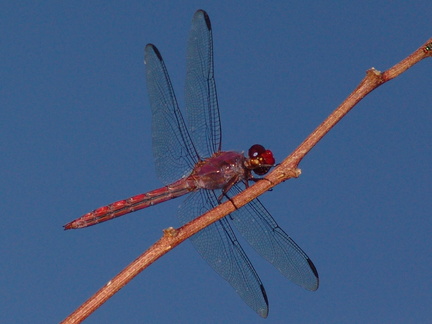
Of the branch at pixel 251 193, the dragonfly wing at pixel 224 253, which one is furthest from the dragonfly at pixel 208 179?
the branch at pixel 251 193

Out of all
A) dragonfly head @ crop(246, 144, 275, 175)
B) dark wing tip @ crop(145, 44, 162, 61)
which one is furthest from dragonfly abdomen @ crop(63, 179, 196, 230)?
dark wing tip @ crop(145, 44, 162, 61)

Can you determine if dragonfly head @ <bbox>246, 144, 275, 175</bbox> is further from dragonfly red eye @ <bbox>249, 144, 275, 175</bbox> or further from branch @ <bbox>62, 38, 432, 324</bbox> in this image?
branch @ <bbox>62, 38, 432, 324</bbox>

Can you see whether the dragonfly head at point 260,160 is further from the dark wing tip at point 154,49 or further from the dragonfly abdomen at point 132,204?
the dark wing tip at point 154,49

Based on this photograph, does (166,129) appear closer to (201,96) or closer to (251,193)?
(201,96)

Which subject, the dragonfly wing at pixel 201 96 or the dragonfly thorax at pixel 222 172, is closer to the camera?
the dragonfly wing at pixel 201 96

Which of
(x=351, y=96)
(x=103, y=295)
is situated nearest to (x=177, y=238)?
(x=103, y=295)

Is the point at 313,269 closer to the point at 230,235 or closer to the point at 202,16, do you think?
the point at 230,235

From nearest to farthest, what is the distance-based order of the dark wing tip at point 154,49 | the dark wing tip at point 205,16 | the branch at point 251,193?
the branch at point 251,193 → the dark wing tip at point 205,16 → the dark wing tip at point 154,49

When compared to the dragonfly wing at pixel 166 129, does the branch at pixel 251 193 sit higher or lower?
lower
